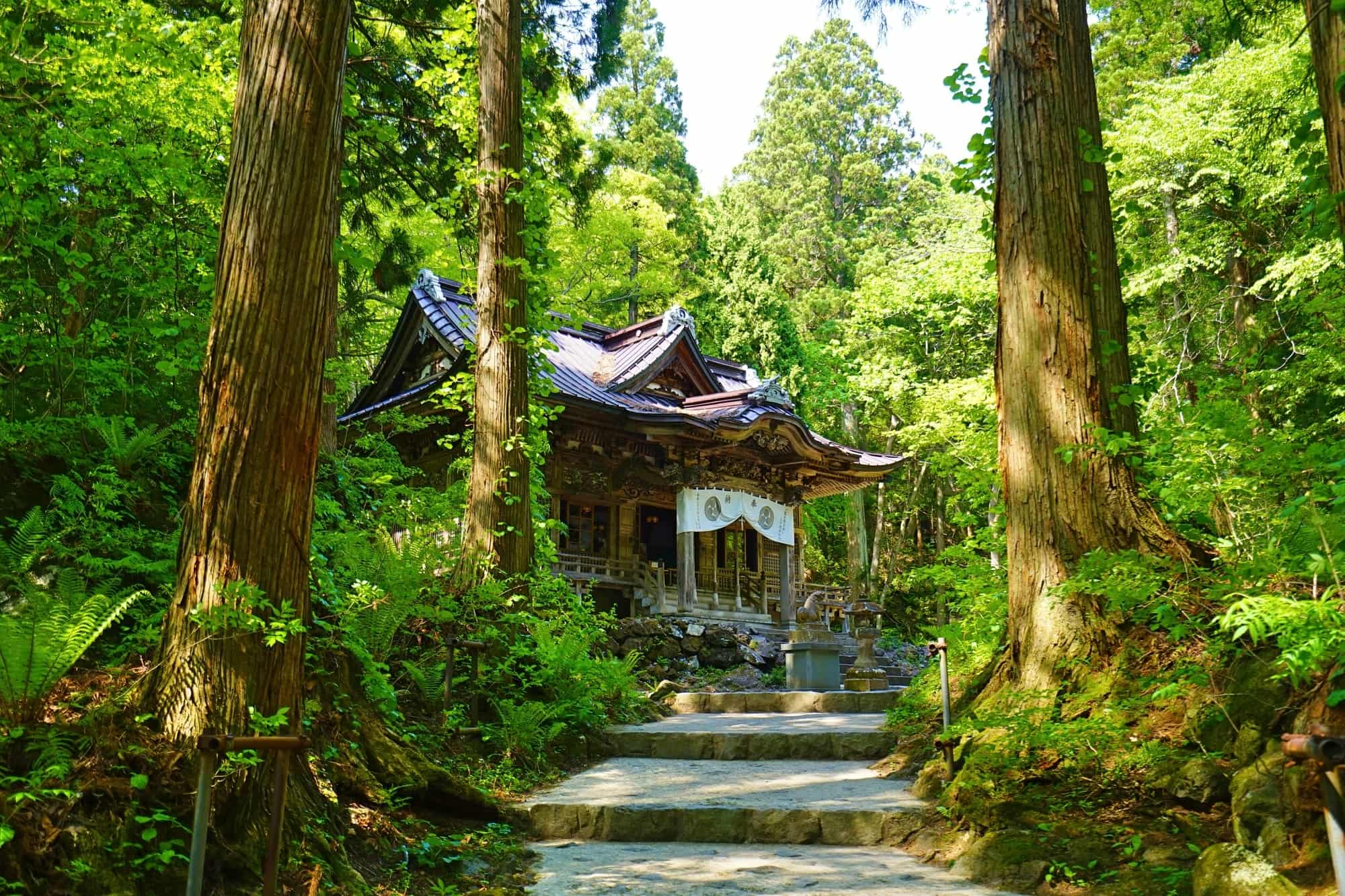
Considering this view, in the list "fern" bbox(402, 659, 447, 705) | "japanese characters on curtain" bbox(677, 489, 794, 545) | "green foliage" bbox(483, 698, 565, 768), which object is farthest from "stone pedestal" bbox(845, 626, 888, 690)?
"fern" bbox(402, 659, 447, 705)

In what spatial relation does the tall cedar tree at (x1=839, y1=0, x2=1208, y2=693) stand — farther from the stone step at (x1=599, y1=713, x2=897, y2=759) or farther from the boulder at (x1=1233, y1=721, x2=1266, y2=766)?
the stone step at (x1=599, y1=713, x2=897, y2=759)

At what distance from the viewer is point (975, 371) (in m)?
24.0

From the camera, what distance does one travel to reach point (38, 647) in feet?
10.1

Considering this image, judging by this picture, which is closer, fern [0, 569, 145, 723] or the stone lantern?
fern [0, 569, 145, 723]

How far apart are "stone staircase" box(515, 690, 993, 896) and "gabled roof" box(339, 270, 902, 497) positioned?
8948 millimetres

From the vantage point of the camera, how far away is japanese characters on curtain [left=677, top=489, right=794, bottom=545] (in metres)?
19.4

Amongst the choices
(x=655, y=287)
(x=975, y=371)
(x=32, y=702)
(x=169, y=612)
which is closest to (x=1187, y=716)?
(x=169, y=612)

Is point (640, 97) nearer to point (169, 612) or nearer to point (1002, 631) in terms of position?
point (1002, 631)

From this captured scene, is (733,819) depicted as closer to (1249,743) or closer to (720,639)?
(1249,743)

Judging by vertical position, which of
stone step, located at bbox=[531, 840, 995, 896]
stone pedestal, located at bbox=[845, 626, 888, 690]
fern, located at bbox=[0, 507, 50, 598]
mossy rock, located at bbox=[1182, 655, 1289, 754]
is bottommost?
stone step, located at bbox=[531, 840, 995, 896]

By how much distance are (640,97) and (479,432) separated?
2896 centimetres

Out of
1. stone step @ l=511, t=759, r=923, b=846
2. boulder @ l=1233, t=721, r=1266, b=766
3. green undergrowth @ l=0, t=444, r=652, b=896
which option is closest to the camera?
green undergrowth @ l=0, t=444, r=652, b=896

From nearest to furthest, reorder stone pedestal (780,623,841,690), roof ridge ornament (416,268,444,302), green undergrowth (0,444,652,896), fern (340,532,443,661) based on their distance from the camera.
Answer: green undergrowth (0,444,652,896), fern (340,532,443,661), stone pedestal (780,623,841,690), roof ridge ornament (416,268,444,302)

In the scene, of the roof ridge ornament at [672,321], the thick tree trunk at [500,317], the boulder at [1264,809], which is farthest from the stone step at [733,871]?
the roof ridge ornament at [672,321]
